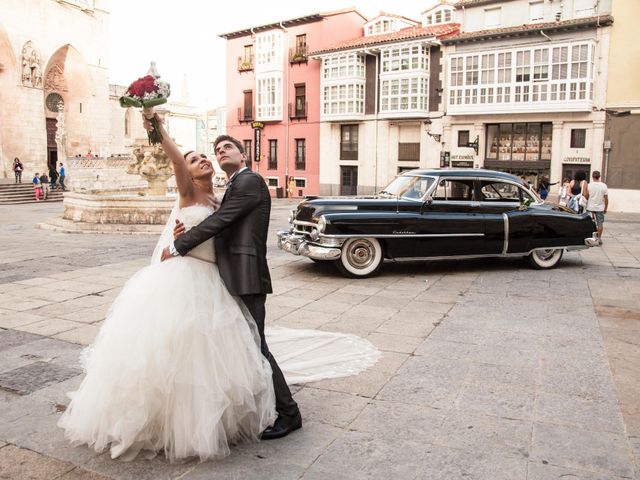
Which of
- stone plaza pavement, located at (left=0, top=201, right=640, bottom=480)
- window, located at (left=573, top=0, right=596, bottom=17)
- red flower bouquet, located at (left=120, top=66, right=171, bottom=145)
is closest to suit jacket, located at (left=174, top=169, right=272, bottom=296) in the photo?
red flower bouquet, located at (left=120, top=66, right=171, bottom=145)

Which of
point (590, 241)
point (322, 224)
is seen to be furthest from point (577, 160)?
point (322, 224)

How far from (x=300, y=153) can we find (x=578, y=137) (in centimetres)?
1916

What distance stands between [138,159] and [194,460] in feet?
50.2

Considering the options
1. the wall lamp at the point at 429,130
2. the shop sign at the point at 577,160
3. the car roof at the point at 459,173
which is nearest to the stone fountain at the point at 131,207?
the car roof at the point at 459,173

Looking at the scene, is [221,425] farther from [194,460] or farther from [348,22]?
[348,22]

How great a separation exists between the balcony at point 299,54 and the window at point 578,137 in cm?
1922

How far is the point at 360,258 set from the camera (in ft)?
28.8

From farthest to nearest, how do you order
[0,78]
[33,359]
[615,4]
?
[0,78] → [615,4] → [33,359]

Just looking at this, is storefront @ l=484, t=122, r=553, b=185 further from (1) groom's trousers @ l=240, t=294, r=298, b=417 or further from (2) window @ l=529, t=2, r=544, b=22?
(1) groom's trousers @ l=240, t=294, r=298, b=417

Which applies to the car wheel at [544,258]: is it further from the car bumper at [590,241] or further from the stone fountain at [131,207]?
the stone fountain at [131,207]

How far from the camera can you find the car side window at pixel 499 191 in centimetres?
944

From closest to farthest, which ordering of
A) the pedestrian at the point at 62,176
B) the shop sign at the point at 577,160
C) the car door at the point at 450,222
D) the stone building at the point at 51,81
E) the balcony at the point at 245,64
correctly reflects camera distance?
the car door at the point at 450,222, the shop sign at the point at 577,160, the pedestrian at the point at 62,176, the stone building at the point at 51,81, the balcony at the point at 245,64

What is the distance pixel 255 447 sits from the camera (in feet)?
11.0

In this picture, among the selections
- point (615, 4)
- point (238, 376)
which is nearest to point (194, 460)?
point (238, 376)
